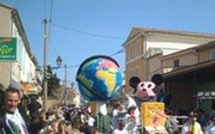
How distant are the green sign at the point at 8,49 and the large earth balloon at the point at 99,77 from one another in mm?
6612

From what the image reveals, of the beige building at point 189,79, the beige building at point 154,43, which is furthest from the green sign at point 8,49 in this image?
the beige building at point 154,43

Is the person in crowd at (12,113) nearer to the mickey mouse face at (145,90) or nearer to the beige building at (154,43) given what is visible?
the mickey mouse face at (145,90)

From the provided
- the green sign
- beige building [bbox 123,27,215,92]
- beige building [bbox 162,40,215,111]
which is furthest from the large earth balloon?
beige building [bbox 123,27,215,92]

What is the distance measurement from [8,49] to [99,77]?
766 centimetres

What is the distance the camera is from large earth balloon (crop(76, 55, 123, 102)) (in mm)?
8469

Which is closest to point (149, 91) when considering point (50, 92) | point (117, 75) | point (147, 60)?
point (117, 75)

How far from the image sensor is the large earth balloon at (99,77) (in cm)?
847

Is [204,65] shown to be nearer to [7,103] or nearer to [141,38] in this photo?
[7,103]

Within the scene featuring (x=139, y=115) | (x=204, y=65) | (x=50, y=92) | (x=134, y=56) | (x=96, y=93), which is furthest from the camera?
(x=50, y=92)

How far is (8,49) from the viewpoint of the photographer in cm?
1504

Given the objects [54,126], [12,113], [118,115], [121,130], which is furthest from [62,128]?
[118,115]

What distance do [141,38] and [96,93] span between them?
26772 mm

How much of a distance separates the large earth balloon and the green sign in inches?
260

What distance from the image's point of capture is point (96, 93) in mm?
8578
